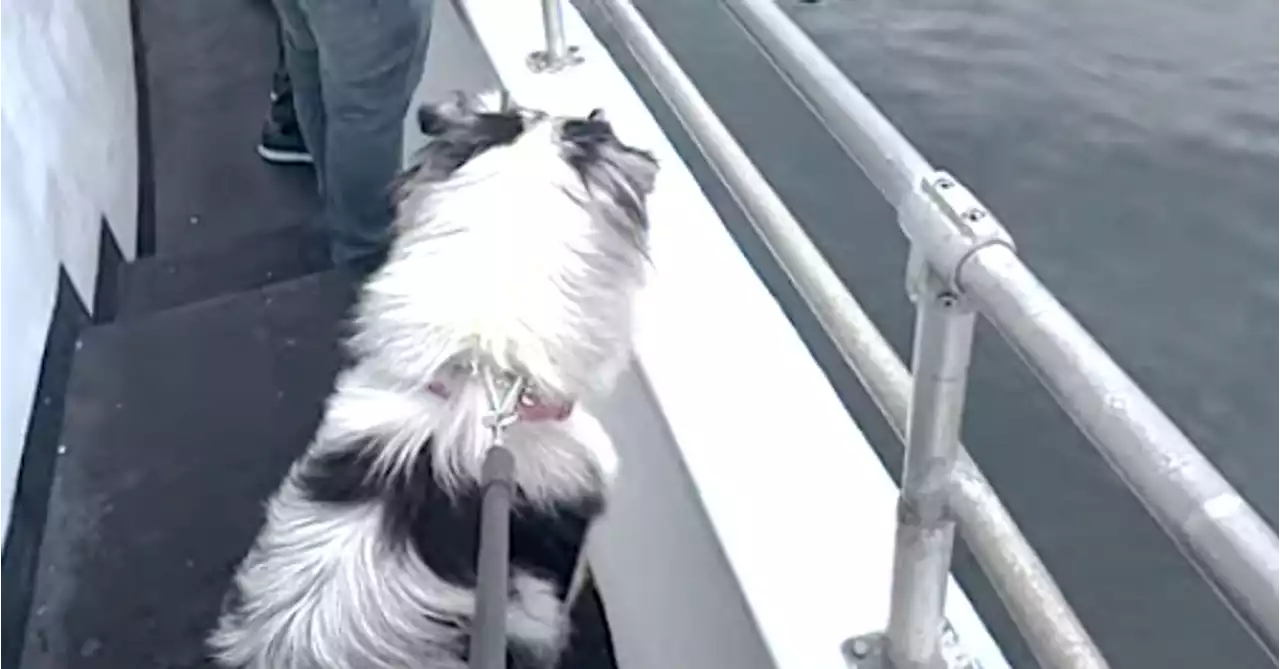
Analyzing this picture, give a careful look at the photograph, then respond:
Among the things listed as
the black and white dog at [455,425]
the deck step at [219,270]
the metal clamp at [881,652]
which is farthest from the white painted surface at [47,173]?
the metal clamp at [881,652]

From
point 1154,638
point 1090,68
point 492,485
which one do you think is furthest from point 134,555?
point 1090,68

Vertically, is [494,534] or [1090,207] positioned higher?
[494,534]

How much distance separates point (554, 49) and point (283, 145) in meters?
1.84

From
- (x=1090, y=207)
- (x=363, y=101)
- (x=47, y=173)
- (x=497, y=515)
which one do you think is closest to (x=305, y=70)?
(x=363, y=101)

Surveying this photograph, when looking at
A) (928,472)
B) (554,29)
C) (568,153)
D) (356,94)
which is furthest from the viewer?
(356,94)

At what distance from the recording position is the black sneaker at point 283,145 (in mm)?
3861

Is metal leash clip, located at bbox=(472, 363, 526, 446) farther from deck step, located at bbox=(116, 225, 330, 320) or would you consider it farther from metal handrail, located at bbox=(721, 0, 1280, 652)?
deck step, located at bbox=(116, 225, 330, 320)

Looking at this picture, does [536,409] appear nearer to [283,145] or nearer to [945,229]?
[945,229]

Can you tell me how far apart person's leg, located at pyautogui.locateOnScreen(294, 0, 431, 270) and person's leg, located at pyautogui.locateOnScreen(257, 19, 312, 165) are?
3.24 ft

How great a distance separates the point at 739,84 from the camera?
13.9 ft

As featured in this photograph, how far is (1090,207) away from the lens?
3.77 meters

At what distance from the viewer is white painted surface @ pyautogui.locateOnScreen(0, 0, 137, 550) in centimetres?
223

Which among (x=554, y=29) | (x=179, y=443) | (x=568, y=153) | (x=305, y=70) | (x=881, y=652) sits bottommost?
(x=179, y=443)

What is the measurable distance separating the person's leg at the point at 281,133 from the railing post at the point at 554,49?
1.57 metres
